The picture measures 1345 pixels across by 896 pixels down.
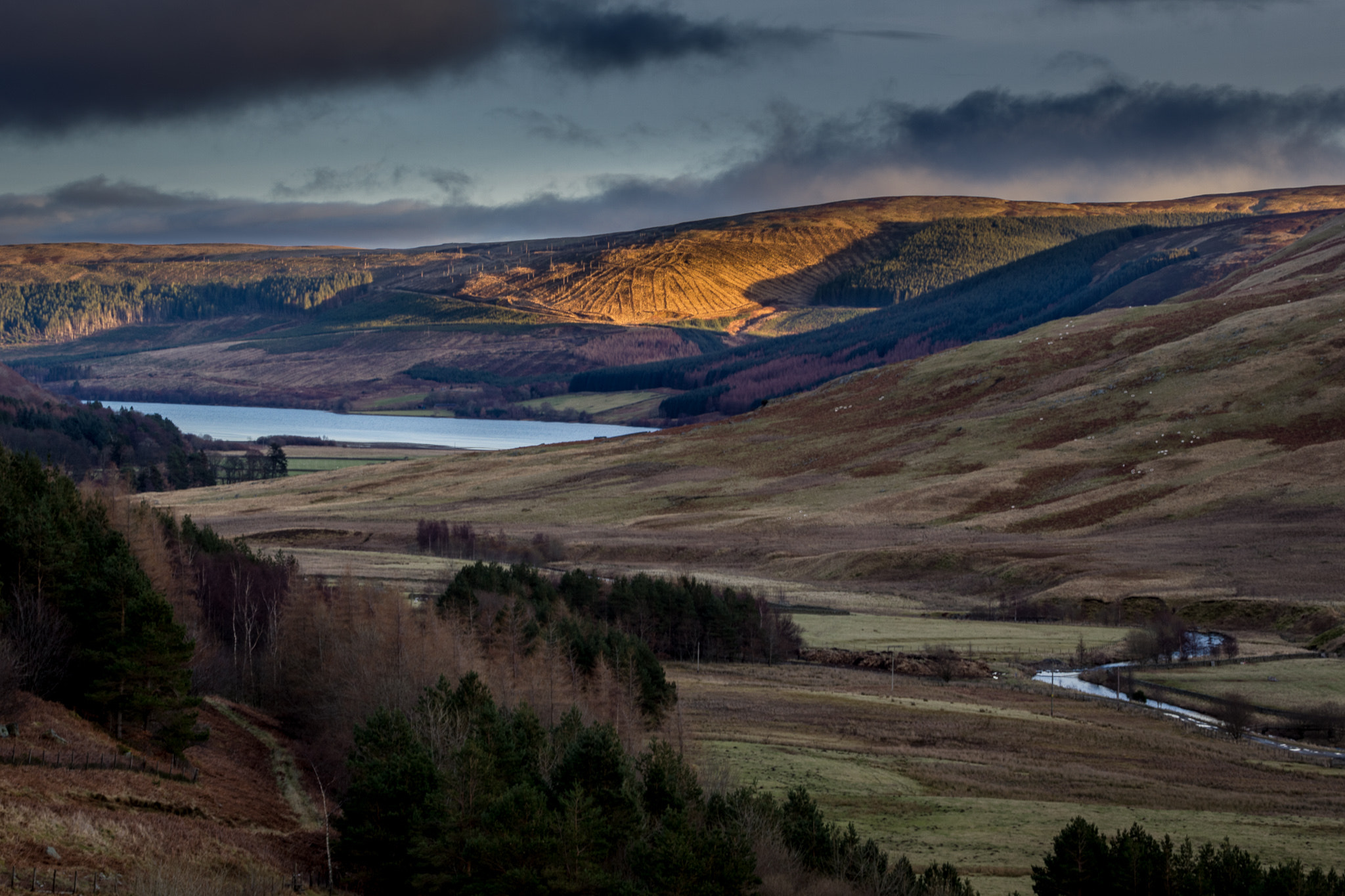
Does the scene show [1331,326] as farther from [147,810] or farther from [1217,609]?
[147,810]

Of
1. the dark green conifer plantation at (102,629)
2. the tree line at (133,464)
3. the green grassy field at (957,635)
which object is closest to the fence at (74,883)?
the dark green conifer plantation at (102,629)

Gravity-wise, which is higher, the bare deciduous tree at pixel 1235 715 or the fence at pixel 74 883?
the fence at pixel 74 883

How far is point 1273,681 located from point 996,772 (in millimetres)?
26155

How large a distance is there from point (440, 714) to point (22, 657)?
16.7m

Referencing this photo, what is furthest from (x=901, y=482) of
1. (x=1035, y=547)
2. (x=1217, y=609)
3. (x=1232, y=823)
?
(x=1232, y=823)

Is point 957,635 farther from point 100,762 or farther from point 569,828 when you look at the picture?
point 100,762

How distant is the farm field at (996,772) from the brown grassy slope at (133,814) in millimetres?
16140

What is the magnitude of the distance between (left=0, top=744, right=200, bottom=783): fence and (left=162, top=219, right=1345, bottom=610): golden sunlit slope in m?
76.8

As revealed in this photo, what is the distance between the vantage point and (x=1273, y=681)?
68.0 m

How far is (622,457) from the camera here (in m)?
183

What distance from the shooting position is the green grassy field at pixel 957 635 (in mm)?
83188

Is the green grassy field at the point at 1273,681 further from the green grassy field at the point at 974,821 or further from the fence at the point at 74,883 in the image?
the fence at the point at 74,883

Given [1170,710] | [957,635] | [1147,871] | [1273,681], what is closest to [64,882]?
[1147,871]

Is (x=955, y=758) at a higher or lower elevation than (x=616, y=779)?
lower
